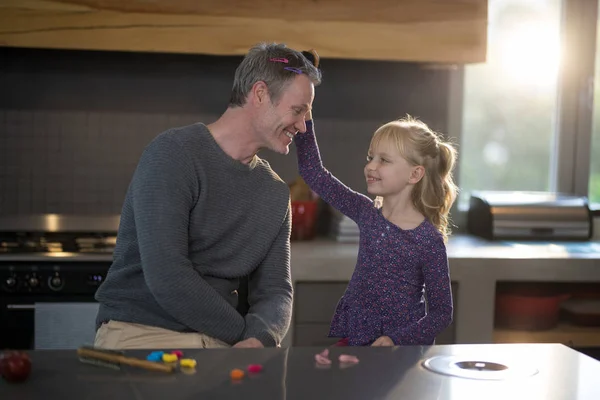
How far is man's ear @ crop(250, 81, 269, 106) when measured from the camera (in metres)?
2.11

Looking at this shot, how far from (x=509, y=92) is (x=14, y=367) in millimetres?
3085

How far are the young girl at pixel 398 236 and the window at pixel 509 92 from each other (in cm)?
163

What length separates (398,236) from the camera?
7.36 ft

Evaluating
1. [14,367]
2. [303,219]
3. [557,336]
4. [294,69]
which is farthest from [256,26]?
[14,367]

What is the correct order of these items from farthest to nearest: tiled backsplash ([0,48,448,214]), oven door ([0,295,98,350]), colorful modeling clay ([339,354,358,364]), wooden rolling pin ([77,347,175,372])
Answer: tiled backsplash ([0,48,448,214]) < oven door ([0,295,98,350]) < colorful modeling clay ([339,354,358,364]) < wooden rolling pin ([77,347,175,372])

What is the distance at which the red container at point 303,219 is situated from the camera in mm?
3436

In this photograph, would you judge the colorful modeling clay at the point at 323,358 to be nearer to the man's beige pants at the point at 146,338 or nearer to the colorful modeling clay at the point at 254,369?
the colorful modeling clay at the point at 254,369

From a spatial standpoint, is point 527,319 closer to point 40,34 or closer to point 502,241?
point 502,241

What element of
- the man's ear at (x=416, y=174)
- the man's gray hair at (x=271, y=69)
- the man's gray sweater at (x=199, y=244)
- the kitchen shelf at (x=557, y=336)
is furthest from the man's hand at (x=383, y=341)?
the kitchen shelf at (x=557, y=336)

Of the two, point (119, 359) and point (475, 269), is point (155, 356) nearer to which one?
point (119, 359)

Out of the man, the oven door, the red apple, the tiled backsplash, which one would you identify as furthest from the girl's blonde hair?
the tiled backsplash

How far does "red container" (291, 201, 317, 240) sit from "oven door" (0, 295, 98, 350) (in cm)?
91

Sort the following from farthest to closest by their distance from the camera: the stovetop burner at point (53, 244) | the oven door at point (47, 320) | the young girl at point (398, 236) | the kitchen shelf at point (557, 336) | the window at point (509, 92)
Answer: the window at point (509, 92) < the kitchen shelf at point (557, 336) < the stovetop burner at point (53, 244) < the oven door at point (47, 320) < the young girl at point (398, 236)

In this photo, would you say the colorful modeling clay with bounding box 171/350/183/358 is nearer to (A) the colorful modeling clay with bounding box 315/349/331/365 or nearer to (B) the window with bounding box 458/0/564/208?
(A) the colorful modeling clay with bounding box 315/349/331/365
